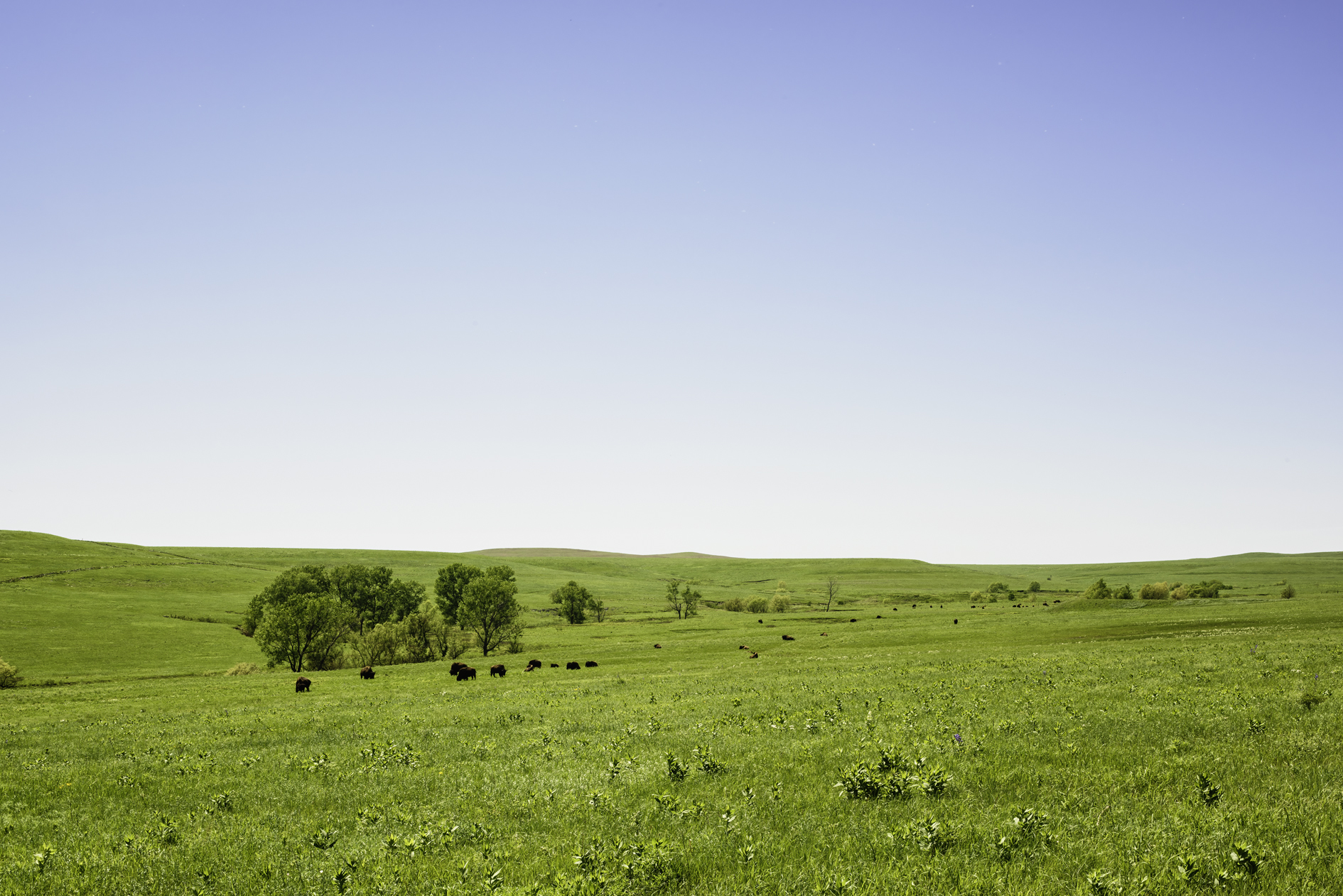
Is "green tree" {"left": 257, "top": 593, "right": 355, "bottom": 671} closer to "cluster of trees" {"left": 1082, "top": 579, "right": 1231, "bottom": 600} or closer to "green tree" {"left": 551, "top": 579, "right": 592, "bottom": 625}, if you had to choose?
"green tree" {"left": 551, "top": 579, "right": 592, "bottom": 625}

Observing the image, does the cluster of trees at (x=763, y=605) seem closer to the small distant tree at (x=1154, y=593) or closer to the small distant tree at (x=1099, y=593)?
the small distant tree at (x=1099, y=593)

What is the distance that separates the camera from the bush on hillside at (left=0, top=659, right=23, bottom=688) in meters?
67.6

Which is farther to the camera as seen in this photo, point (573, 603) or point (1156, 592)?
point (573, 603)

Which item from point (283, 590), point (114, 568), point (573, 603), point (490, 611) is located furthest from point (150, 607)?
point (490, 611)

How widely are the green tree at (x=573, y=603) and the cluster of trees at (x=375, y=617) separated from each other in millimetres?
23106

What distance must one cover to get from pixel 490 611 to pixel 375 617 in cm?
3282

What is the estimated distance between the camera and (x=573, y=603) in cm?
13250

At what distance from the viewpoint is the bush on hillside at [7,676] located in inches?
2660

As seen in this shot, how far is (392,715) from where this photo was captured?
27.3m

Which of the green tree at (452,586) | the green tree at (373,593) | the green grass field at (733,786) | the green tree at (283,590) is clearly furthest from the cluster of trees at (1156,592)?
the green tree at (283,590)

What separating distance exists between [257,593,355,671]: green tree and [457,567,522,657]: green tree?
1555 cm

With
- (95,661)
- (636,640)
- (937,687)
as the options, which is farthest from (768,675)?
(95,661)

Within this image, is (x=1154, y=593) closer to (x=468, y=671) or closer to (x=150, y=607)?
(x=468, y=671)

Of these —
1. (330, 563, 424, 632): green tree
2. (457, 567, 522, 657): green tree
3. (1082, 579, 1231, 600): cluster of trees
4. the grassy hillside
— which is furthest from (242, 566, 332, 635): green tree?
(1082, 579, 1231, 600): cluster of trees
